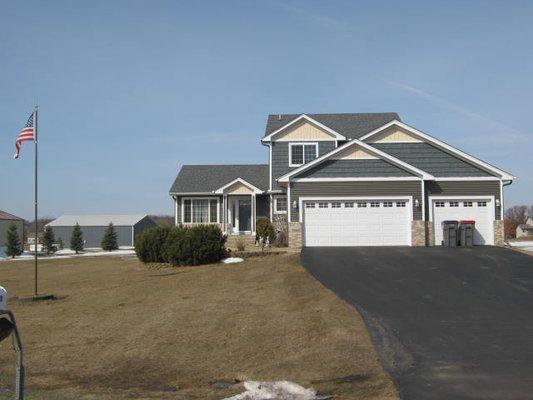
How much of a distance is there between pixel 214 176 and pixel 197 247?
13845mm

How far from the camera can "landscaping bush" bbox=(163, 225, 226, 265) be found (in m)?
21.8

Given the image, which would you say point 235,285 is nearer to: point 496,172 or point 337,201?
point 337,201

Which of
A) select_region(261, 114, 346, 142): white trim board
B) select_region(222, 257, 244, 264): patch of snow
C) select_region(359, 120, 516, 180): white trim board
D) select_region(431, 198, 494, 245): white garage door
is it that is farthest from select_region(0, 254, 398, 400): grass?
select_region(261, 114, 346, 142): white trim board

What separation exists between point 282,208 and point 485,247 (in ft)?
37.8

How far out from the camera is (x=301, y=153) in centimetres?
3034

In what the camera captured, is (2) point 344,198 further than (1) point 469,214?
No

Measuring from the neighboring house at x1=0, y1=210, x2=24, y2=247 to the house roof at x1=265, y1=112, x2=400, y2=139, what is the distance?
31688mm

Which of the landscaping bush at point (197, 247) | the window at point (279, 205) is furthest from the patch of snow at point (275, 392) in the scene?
the window at point (279, 205)

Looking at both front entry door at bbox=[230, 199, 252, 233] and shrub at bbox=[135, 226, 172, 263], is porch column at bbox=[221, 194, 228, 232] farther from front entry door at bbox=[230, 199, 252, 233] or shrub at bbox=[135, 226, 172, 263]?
shrub at bbox=[135, 226, 172, 263]

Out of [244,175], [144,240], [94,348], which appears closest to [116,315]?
[94,348]

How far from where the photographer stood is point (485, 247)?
926 inches

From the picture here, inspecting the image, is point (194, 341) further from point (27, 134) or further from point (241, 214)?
point (241, 214)

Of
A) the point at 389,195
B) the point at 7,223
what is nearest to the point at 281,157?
the point at 389,195

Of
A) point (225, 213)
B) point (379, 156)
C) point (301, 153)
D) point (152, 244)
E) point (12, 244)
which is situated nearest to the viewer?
point (152, 244)
